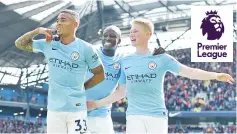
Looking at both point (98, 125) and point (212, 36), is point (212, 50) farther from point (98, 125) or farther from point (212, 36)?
point (98, 125)

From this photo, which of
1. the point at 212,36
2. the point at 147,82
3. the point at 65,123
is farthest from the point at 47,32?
the point at 212,36

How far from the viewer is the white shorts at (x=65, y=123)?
15.6 ft

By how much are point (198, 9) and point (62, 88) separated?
25.5 ft

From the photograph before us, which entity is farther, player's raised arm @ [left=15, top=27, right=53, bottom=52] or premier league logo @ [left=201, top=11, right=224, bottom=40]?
premier league logo @ [left=201, top=11, right=224, bottom=40]

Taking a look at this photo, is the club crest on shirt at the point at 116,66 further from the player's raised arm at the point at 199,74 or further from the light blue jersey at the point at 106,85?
the player's raised arm at the point at 199,74

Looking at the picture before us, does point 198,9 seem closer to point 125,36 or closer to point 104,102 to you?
point 104,102

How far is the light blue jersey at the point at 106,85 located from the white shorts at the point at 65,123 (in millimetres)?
1363

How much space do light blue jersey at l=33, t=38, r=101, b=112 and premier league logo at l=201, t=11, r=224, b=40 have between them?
6363 millimetres

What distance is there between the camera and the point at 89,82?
5.14m

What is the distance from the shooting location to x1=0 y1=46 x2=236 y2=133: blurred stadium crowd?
106 ft

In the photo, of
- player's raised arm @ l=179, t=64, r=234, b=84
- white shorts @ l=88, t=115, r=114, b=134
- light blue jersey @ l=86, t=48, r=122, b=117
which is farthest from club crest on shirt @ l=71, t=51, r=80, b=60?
white shorts @ l=88, t=115, r=114, b=134

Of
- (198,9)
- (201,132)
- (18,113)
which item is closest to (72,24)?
(198,9)

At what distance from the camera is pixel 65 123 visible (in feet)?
15.7

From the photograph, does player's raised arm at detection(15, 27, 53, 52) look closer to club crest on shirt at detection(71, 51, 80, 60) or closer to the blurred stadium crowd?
club crest on shirt at detection(71, 51, 80, 60)
